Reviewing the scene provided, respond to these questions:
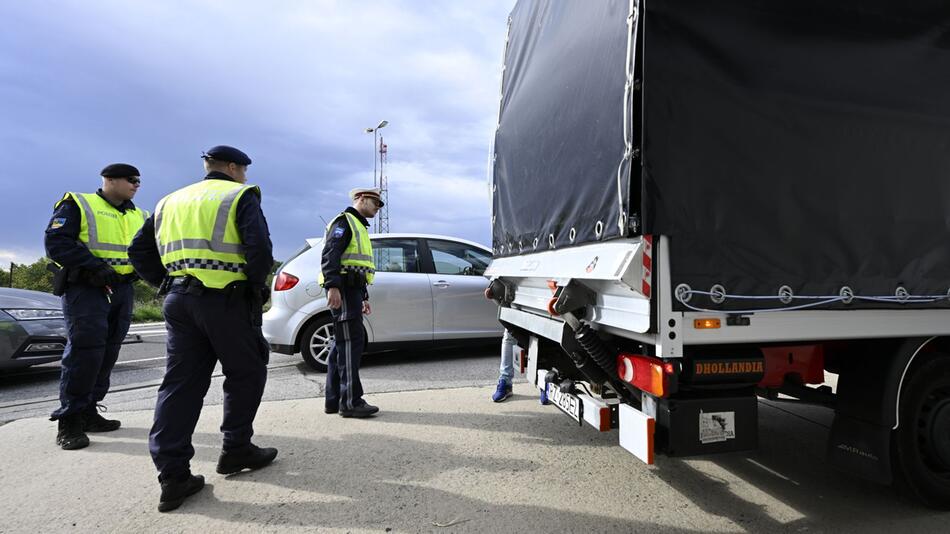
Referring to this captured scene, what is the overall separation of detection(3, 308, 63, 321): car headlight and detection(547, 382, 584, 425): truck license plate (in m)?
5.74

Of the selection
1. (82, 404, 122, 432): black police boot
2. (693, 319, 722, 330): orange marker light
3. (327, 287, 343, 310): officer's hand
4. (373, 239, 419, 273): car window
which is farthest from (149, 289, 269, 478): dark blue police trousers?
(373, 239, 419, 273): car window

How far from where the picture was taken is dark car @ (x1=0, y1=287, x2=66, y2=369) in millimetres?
5266

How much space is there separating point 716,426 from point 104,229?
4288 millimetres

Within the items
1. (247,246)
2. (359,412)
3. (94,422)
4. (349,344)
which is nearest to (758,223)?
(247,246)

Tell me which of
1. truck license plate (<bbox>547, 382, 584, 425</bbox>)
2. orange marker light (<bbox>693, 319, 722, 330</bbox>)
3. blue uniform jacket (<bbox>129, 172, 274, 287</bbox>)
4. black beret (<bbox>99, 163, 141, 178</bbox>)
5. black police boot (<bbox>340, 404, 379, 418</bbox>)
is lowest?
black police boot (<bbox>340, 404, 379, 418</bbox>)

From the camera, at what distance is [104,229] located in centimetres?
378

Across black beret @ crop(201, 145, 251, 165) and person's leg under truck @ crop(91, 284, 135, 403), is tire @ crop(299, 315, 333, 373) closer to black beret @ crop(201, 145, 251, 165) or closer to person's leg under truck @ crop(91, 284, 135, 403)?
person's leg under truck @ crop(91, 284, 135, 403)

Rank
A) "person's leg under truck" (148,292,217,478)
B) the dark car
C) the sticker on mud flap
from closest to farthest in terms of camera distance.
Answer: the sticker on mud flap, "person's leg under truck" (148,292,217,478), the dark car

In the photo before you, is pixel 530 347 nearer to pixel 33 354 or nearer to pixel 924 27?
pixel 924 27

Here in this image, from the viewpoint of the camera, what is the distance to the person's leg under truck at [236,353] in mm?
2807

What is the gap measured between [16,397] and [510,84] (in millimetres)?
5751

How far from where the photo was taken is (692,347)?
7.60 ft

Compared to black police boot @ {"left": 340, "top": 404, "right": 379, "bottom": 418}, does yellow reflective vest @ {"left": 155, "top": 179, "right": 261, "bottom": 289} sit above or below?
above

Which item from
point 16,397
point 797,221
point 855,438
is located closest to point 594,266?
point 797,221
